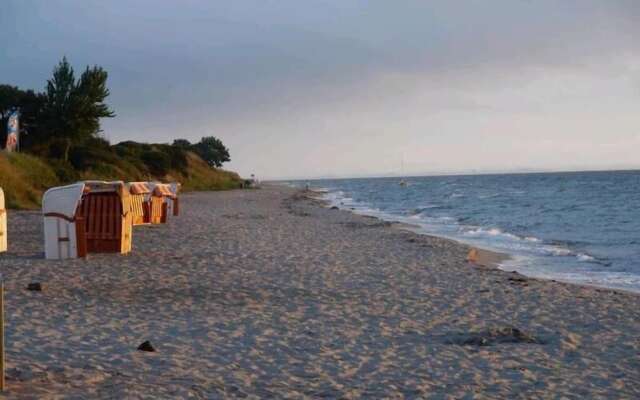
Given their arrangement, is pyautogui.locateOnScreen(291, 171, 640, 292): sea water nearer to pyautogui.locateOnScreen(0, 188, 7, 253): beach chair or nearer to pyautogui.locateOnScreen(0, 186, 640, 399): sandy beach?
pyautogui.locateOnScreen(0, 186, 640, 399): sandy beach

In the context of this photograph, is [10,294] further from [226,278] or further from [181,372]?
[181,372]

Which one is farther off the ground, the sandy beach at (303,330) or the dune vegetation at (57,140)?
the dune vegetation at (57,140)

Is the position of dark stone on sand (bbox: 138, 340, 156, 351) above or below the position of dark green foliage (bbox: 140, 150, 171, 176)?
below

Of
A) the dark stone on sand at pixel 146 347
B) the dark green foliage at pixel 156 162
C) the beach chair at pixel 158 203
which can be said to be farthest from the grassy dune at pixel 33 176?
the dark stone on sand at pixel 146 347

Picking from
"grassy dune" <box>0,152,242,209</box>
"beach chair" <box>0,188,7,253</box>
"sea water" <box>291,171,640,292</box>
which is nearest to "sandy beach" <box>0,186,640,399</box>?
"beach chair" <box>0,188,7,253</box>

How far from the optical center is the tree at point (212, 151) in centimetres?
9131

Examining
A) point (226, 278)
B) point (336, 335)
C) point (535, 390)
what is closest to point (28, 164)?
point (226, 278)

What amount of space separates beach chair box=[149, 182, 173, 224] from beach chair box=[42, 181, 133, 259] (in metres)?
6.79

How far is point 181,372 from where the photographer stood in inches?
225

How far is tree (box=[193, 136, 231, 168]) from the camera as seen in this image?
300 ft

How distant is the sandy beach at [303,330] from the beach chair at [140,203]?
5122 mm

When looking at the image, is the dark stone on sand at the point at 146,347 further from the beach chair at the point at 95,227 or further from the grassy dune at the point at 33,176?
the grassy dune at the point at 33,176

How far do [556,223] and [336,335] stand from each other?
26833mm

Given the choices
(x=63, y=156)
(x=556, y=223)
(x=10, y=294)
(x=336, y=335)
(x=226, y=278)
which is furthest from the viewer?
(x=63, y=156)
